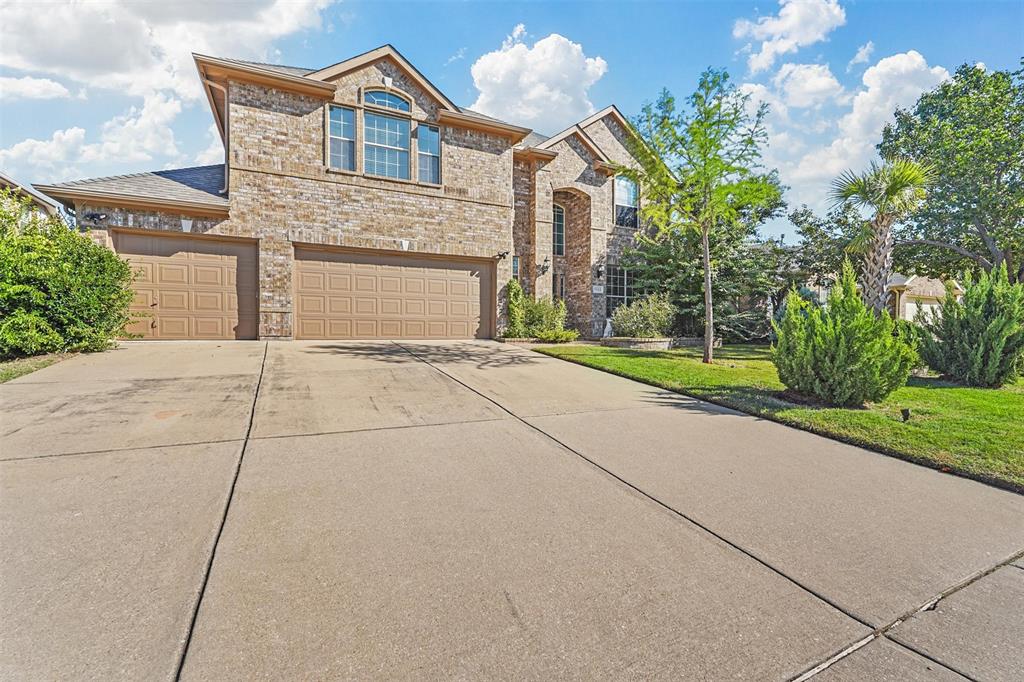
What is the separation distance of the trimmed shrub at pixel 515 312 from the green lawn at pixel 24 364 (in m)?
9.88

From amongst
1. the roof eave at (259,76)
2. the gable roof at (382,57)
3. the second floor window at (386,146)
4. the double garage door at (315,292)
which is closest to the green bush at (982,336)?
the double garage door at (315,292)

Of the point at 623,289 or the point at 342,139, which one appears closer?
the point at 342,139

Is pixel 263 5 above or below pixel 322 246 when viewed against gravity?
above

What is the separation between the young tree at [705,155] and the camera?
9.48 metres

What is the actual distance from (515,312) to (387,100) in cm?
710

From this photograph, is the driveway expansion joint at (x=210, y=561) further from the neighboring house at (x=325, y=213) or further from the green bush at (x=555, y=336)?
the green bush at (x=555, y=336)

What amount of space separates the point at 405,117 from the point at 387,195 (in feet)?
7.90

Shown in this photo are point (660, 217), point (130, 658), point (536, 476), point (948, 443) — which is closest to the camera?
point (130, 658)

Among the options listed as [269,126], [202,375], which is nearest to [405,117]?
[269,126]

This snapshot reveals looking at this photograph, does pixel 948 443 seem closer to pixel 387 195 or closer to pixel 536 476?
pixel 536 476

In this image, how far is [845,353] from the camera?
5691 mm

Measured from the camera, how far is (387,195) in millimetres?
12930

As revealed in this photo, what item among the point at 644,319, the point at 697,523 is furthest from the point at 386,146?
the point at 697,523

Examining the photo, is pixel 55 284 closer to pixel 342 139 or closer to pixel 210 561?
pixel 342 139
